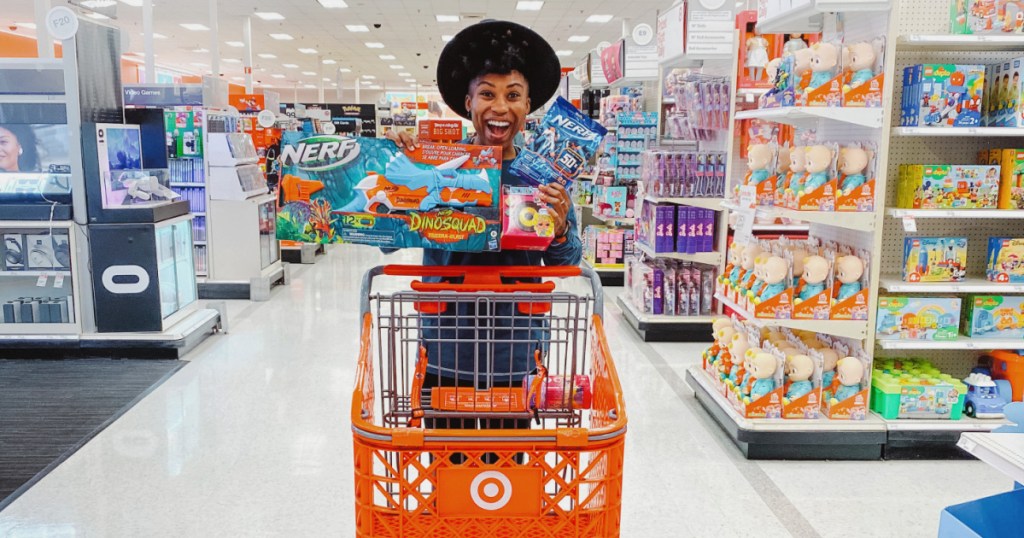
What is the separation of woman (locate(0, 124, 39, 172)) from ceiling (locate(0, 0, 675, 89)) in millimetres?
6583

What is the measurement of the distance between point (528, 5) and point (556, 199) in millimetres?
14397

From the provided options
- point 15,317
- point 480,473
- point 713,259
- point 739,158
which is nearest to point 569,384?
point 480,473

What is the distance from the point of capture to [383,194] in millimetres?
1570

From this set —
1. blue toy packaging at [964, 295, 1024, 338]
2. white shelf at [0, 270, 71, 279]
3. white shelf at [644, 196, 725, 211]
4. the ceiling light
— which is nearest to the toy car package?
blue toy packaging at [964, 295, 1024, 338]

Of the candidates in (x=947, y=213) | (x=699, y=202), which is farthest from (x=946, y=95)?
(x=699, y=202)

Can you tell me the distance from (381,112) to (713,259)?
16451 millimetres

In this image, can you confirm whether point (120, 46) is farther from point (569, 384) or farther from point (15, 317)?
point (569, 384)

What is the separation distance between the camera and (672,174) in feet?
19.1

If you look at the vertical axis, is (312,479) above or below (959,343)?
below

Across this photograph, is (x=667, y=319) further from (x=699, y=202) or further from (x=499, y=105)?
(x=499, y=105)

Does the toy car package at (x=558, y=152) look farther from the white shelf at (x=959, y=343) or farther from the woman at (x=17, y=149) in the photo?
the woman at (x=17, y=149)

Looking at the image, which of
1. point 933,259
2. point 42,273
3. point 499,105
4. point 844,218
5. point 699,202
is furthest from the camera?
point 699,202

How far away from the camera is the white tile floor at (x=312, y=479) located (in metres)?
3.01

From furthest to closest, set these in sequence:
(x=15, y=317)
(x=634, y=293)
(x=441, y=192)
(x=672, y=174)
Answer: (x=634, y=293), (x=672, y=174), (x=15, y=317), (x=441, y=192)
